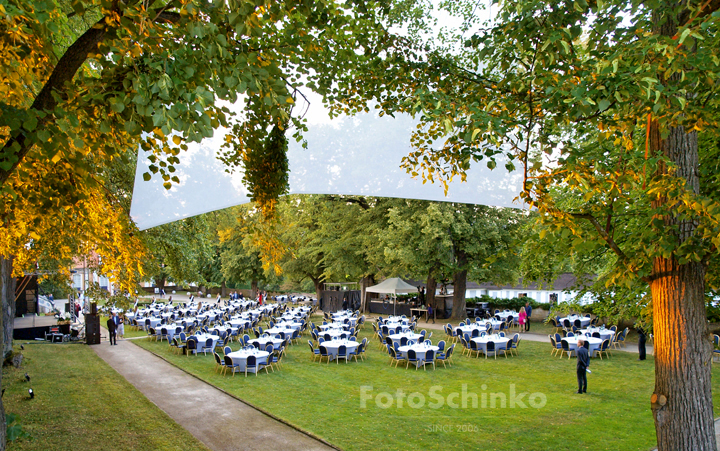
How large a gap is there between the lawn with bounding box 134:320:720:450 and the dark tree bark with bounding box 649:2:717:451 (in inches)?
145

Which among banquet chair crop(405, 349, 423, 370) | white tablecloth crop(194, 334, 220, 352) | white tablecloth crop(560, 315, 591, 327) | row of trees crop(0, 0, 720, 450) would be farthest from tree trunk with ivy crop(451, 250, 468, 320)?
row of trees crop(0, 0, 720, 450)

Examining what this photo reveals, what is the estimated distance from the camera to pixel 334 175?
23.6 feet

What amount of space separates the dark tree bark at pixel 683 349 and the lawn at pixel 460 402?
3693 mm

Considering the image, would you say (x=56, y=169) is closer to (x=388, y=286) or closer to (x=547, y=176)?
(x=547, y=176)

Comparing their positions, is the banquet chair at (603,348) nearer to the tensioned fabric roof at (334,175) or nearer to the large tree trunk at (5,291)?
the tensioned fabric roof at (334,175)

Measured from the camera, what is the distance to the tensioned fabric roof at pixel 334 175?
21.3ft

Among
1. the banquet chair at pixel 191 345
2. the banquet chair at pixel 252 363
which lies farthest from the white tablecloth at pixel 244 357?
the banquet chair at pixel 191 345

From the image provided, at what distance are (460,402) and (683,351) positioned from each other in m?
6.90

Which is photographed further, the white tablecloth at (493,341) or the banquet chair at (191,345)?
the banquet chair at (191,345)

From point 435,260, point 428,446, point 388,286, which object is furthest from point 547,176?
point 388,286

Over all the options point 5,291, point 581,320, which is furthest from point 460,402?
point 581,320

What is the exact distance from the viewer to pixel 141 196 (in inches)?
246

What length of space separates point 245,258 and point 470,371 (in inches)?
1542

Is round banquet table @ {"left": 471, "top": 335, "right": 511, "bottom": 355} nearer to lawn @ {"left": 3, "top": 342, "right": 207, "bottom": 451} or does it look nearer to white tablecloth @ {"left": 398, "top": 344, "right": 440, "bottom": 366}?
white tablecloth @ {"left": 398, "top": 344, "right": 440, "bottom": 366}
